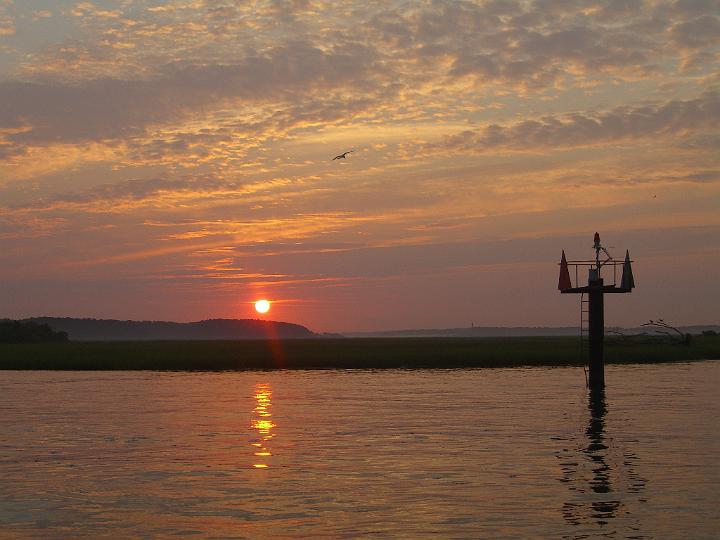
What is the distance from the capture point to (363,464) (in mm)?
26688

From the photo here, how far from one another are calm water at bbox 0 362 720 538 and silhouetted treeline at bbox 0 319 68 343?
10900 centimetres

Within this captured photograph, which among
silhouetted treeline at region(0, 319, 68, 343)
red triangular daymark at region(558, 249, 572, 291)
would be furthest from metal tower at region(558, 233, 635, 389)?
silhouetted treeline at region(0, 319, 68, 343)

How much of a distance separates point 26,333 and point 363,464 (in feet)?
473

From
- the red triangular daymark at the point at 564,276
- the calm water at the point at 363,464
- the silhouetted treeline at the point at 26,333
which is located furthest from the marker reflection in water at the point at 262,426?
the silhouetted treeline at the point at 26,333

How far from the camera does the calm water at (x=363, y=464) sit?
19328 millimetres

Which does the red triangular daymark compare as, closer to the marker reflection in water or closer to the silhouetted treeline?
the marker reflection in water

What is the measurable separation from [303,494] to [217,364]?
63.4 metres

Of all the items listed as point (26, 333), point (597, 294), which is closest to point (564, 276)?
point (597, 294)

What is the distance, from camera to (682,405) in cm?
4353

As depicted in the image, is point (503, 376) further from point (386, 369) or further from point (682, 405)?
point (682, 405)

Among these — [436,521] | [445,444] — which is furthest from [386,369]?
[436,521]

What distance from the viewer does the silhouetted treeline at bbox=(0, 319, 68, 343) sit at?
152750 mm

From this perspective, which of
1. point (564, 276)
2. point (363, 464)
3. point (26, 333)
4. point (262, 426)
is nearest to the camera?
point (363, 464)

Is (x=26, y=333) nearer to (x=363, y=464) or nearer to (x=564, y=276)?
(x=564, y=276)
